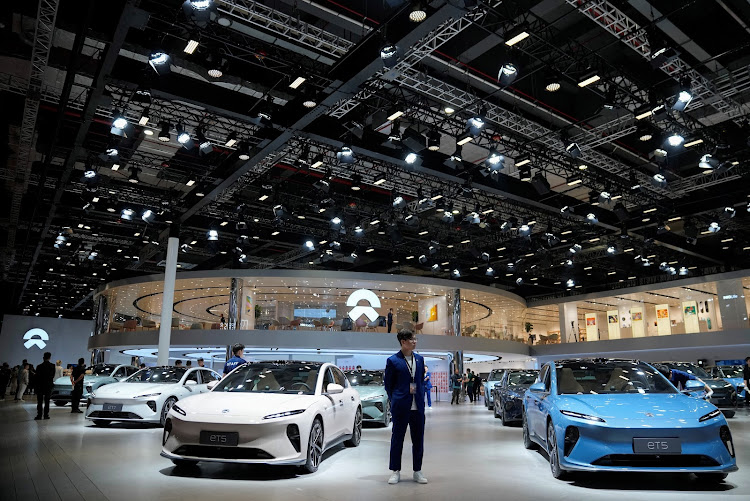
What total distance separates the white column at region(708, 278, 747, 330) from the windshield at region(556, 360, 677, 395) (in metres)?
29.2

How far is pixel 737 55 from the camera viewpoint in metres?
13.2

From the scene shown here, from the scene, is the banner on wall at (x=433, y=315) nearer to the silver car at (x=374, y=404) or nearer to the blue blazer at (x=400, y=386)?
the silver car at (x=374, y=404)

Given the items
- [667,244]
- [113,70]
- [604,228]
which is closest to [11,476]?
[113,70]

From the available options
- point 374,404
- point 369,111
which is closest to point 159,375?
point 374,404

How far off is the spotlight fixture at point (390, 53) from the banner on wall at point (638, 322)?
31800 millimetres

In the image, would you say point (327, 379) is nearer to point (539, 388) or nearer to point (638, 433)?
point (539, 388)

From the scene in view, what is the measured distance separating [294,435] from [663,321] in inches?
1427

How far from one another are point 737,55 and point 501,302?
24119 mm

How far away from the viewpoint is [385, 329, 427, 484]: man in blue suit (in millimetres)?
5934

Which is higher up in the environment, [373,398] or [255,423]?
[255,423]

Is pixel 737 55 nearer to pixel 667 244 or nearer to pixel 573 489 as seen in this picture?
pixel 573 489

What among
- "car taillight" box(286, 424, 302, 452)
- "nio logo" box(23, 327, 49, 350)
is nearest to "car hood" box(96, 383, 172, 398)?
"car taillight" box(286, 424, 302, 452)

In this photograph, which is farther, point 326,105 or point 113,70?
point 326,105

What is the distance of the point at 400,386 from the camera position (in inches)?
237
